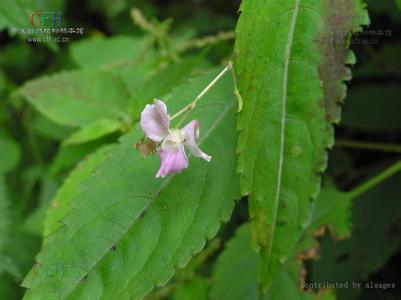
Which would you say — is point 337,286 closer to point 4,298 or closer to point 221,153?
point 221,153

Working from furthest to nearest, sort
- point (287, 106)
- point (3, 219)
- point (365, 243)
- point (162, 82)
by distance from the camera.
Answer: point (365, 243)
point (162, 82)
point (3, 219)
point (287, 106)

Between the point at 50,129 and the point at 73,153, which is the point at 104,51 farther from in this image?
the point at 73,153

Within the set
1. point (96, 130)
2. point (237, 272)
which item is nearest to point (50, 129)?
point (96, 130)

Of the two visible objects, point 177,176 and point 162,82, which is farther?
point 162,82

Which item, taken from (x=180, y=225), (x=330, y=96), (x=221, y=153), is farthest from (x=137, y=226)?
(x=330, y=96)

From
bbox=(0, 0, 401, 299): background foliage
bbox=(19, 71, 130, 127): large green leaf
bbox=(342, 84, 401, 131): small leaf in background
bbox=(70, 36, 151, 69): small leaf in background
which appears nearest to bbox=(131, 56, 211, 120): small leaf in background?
bbox=(0, 0, 401, 299): background foliage

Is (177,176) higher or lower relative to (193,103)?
lower
